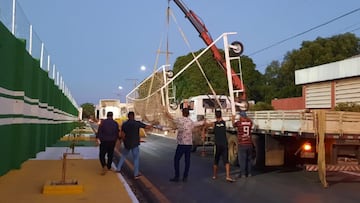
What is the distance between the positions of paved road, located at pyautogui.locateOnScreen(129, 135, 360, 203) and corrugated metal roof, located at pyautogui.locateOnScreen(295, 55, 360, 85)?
12558 mm

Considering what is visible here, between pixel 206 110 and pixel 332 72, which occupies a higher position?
pixel 332 72

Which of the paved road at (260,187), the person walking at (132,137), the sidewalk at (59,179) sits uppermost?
the person walking at (132,137)

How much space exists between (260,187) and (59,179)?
177 inches

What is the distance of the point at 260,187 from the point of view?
1234cm

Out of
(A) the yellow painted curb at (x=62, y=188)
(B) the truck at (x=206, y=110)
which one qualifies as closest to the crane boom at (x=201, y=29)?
(B) the truck at (x=206, y=110)

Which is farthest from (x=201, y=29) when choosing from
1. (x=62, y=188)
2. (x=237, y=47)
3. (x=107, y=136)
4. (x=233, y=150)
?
(x=62, y=188)

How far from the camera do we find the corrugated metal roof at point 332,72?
87.5ft

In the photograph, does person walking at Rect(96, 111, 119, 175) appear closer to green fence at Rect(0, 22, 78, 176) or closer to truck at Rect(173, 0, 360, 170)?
green fence at Rect(0, 22, 78, 176)

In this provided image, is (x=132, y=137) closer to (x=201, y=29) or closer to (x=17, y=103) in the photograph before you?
(x=17, y=103)

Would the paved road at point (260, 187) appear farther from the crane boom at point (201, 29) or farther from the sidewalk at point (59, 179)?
the crane boom at point (201, 29)

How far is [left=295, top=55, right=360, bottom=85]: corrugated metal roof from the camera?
2667cm

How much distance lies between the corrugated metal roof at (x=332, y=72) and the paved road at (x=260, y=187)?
12.6m

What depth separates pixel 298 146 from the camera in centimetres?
1477


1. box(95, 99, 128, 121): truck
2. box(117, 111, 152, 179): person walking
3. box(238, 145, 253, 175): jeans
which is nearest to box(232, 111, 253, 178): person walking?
box(238, 145, 253, 175): jeans
